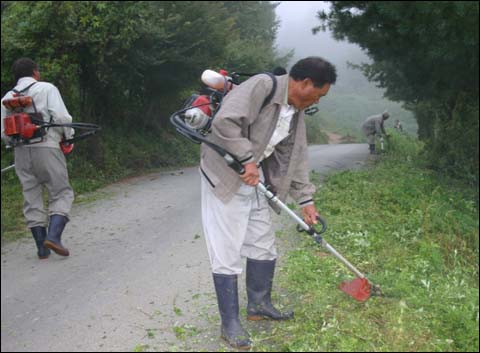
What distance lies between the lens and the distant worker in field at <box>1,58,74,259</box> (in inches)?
211

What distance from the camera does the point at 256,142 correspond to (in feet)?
12.2

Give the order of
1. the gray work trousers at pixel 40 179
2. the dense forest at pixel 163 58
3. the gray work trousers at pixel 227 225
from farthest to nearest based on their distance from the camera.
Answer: the dense forest at pixel 163 58 → the gray work trousers at pixel 40 179 → the gray work trousers at pixel 227 225

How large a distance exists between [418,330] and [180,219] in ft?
14.6

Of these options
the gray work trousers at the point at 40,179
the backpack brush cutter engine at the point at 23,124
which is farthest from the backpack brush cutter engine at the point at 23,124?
the gray work trousers at the point at 40,179

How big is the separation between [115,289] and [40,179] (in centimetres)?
157

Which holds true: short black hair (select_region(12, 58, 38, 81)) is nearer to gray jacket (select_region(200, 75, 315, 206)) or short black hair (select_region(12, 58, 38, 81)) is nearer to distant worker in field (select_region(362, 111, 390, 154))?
gray jacket (select_region(200, 75, 315, 206))

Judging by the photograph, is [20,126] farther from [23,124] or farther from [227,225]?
[227,225]

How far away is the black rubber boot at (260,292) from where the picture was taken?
401cm

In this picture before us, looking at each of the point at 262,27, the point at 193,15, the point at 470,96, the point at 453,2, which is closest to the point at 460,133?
the point at 470,96

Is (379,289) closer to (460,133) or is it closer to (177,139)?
(460,133)

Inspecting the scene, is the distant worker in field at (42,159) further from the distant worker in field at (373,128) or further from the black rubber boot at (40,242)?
the distant worker in field at (373,128)

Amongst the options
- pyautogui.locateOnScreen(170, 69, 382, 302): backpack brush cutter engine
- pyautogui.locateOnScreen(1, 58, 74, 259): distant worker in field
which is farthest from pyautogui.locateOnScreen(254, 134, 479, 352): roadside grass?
pyautogui.locateOnScreen(1, 58, 74, 259): distant worker in field

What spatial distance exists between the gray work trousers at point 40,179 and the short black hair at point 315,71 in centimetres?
288

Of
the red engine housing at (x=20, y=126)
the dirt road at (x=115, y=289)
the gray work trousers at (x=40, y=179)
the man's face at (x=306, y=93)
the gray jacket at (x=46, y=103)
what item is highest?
the man's face at (x=306, y=93)
